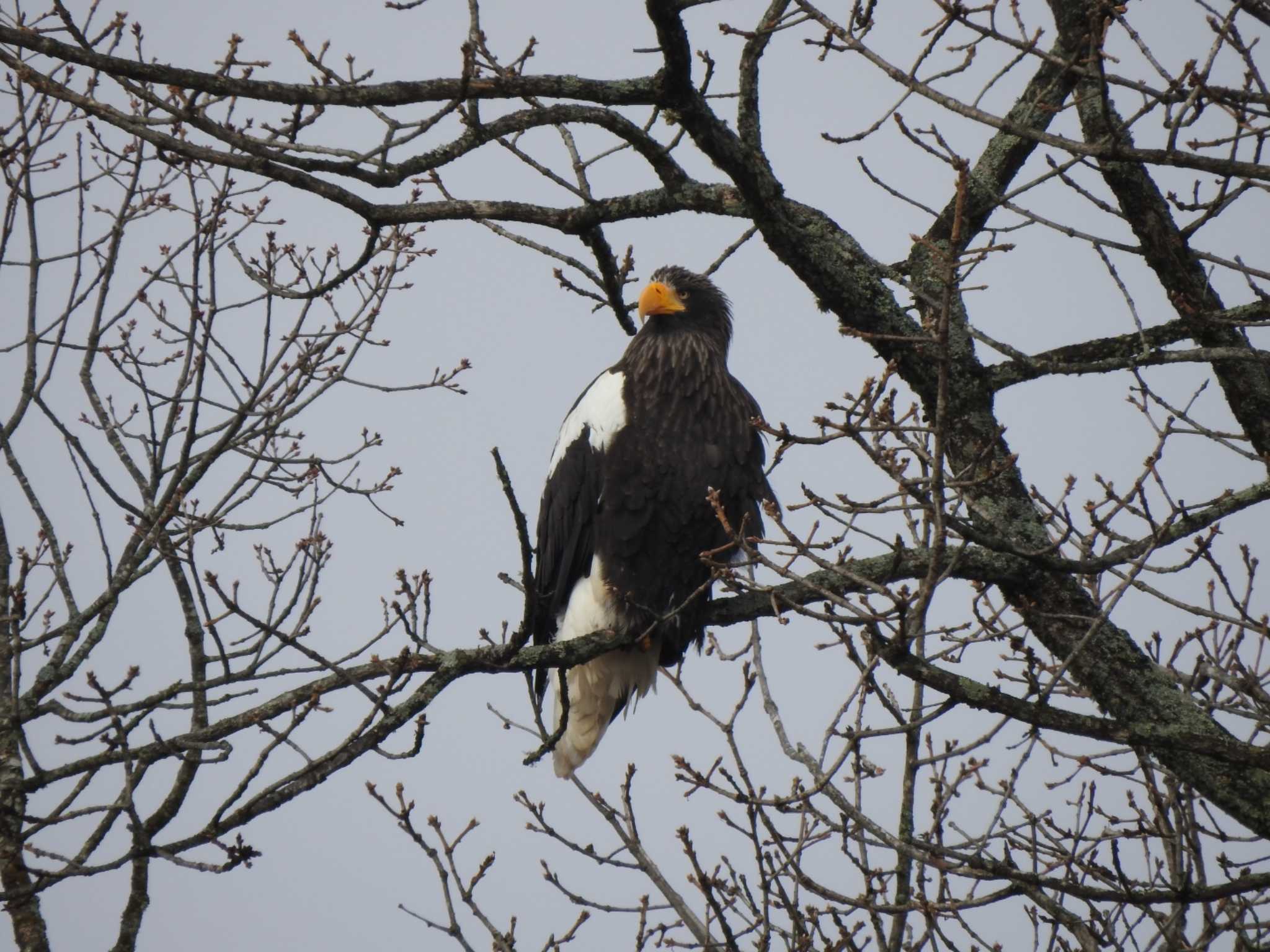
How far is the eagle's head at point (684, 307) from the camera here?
5543 mm

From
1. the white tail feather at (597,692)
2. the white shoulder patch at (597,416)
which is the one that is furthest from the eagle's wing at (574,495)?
the white tail feather at (597,692)

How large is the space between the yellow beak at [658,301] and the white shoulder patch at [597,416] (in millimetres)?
340

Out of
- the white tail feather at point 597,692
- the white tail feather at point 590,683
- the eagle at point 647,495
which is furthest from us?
the white tail feather at point 597,692

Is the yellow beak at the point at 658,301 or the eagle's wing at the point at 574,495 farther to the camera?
the yellow beak at the point at 658,301

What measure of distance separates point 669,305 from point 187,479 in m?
2.03

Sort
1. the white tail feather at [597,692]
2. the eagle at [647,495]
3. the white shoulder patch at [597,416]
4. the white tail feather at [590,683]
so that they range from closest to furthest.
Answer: the eagle at [647,495], the white shoulder patch at [597,416], the white tail feather at [590,683], the white tail feather at [597,692]

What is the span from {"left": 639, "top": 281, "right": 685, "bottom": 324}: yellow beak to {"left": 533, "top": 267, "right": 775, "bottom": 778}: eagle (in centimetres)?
13

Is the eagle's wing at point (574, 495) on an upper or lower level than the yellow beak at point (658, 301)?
lower

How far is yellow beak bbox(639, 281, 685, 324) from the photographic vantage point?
217 inches

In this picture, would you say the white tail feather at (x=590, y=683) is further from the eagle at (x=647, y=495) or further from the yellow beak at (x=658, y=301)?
the yellow beak at (x=658, y=301)

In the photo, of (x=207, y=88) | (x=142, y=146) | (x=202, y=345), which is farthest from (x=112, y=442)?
(x=207, y=88)

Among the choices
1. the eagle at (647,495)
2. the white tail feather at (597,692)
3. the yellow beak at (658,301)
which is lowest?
the white tail feather at (597,692)

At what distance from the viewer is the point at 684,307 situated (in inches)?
221

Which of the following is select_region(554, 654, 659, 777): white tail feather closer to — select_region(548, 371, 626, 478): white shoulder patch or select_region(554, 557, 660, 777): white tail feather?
select_region(554, 557, 660, 777): white tail feather
